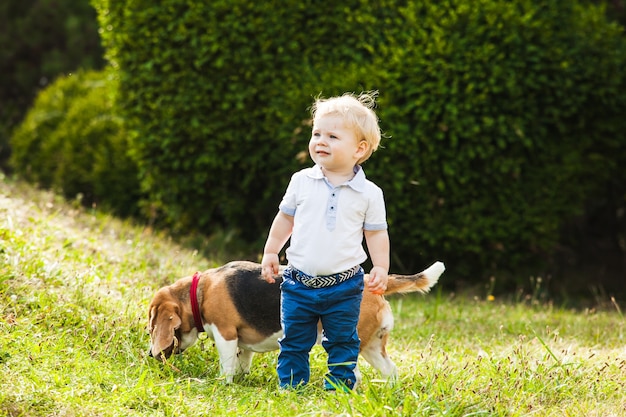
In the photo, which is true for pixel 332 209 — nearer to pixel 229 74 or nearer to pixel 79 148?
pixel 229 74

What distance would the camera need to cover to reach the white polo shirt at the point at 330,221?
4.00 meters

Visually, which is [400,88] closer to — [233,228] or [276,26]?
[276,26]

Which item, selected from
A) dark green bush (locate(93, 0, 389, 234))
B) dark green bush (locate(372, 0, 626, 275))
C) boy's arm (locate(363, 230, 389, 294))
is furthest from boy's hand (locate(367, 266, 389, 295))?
dark green bush (locate(93, 0, 389, 234))

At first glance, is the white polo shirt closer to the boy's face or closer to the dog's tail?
the boy's face

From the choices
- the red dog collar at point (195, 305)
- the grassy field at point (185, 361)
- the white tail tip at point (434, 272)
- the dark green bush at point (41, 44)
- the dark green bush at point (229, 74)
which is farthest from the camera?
the dark green bush at point (41, 44)

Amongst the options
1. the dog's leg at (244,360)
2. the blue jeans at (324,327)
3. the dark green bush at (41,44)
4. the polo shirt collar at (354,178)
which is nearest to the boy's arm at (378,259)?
the blue jeans at (324,327)

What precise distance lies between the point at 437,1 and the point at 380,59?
77 centimetres

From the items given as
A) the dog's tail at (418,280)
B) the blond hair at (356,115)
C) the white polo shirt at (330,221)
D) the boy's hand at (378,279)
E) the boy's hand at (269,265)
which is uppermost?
the blond hair at (356,115)

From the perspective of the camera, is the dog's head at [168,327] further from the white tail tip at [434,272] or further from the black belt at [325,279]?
the white tail tip at [434,272]

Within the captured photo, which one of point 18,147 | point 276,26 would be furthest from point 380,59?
point 18,147

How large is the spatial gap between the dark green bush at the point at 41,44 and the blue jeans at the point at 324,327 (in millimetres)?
A: 9157

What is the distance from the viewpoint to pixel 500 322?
6.46 m

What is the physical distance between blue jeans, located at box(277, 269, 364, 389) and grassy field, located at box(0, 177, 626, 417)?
0.38 ft

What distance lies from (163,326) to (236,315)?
0.40 metres
